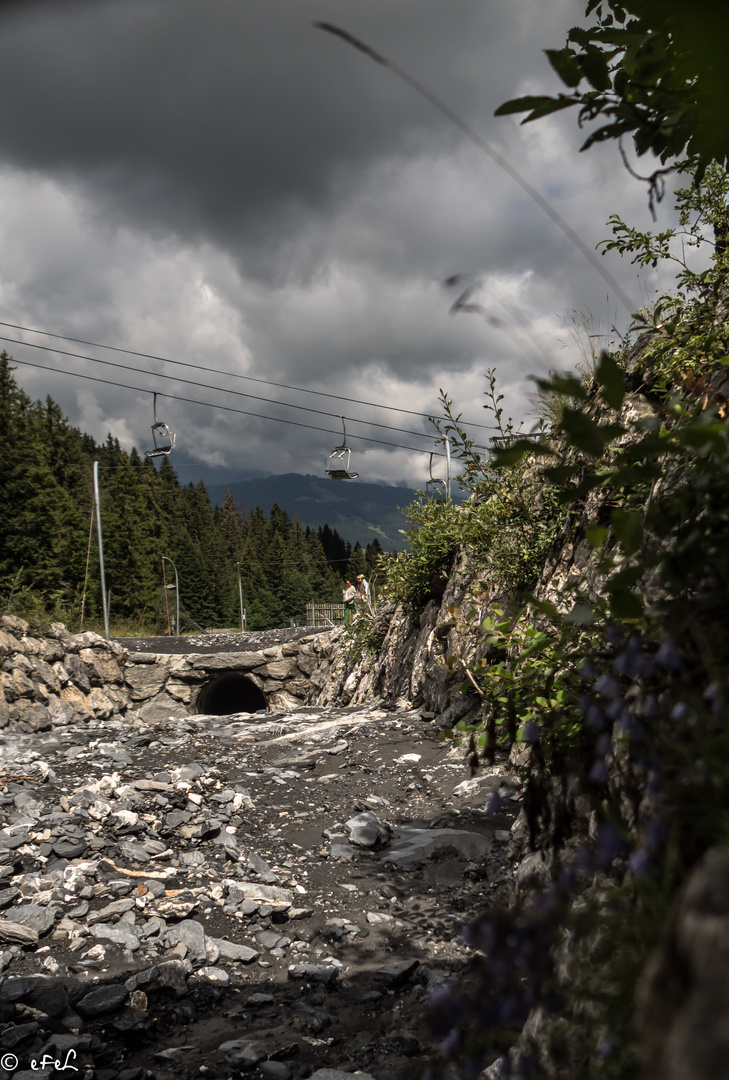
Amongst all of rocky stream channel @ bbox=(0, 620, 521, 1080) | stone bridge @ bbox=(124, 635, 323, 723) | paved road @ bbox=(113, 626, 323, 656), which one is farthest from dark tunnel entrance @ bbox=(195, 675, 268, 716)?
rocky stream channel @ bbox=(0, 620, 521, 1080)

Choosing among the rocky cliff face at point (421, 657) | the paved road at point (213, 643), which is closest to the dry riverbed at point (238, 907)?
the rocky cliff face at point (421, 657)

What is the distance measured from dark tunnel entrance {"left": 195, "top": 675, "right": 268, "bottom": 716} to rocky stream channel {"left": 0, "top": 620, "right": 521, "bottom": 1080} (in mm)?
17814

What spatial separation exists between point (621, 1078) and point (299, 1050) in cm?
240

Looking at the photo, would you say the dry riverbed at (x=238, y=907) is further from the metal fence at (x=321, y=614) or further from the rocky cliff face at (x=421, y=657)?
the metal fence at (x=321, y=614)

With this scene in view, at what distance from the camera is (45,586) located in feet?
105

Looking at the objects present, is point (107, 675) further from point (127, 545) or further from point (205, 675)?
point (127, 545)

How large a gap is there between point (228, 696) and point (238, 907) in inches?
1189

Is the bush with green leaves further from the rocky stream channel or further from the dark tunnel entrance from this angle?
the dark tunnel entrance

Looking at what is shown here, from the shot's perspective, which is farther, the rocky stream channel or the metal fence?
the metal fence

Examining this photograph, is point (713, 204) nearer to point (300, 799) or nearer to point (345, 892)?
point (345, 892)

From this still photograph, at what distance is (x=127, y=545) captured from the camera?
47.8 m

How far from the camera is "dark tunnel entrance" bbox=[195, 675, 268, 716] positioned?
25.2 meters

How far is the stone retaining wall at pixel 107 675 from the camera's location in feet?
44.6

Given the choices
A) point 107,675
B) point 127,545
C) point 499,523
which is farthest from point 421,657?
point 127,545
